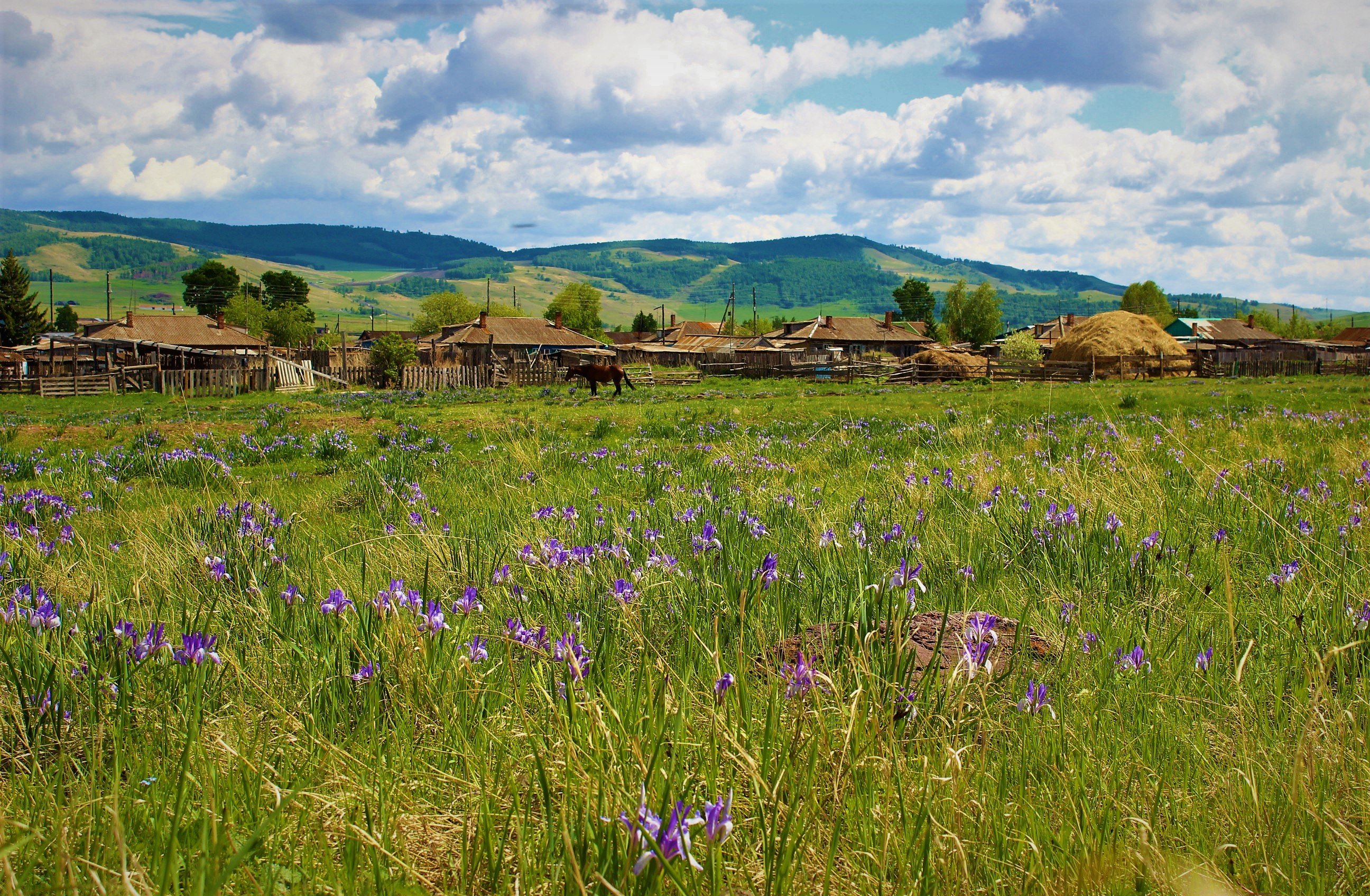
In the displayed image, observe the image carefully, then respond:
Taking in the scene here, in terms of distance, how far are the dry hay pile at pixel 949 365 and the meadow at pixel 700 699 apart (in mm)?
37696

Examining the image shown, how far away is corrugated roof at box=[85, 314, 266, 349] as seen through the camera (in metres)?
72.6

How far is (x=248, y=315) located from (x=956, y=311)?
349 feet

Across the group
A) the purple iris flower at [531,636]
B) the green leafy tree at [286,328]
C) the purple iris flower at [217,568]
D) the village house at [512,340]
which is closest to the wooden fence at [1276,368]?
the purple iris flower at [531,636]

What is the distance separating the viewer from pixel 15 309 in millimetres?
93000

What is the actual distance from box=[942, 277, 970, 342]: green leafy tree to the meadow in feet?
414

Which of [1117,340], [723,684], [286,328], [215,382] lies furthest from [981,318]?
[723,684]

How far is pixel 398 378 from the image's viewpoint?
45.2m

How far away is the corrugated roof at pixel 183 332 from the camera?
72562 mm

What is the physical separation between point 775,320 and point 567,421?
485 feet

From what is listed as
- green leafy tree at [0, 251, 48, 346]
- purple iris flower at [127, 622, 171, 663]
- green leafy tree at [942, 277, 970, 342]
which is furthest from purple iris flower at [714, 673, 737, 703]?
green leafy tree at [942, 277, 970, 342]

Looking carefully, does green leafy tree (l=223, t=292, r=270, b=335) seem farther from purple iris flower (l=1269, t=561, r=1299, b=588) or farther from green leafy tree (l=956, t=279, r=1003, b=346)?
purple iris flower (l=1269, t=561, r=1299, b=588)

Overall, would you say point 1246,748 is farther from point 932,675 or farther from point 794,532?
point 794,532

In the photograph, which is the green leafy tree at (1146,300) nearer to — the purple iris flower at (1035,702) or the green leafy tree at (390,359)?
the green leafy tree at (390,359)

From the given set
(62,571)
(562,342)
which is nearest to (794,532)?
(62,571)
